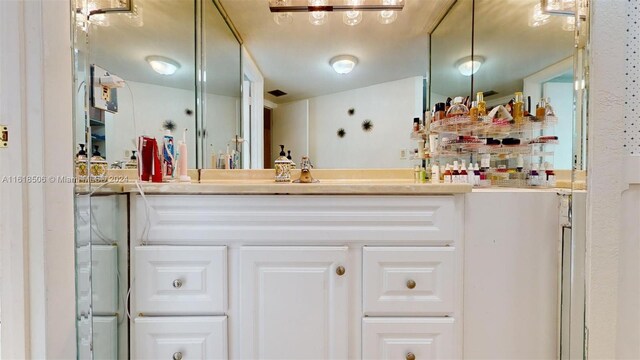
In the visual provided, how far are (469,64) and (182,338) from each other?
1777 millimetres

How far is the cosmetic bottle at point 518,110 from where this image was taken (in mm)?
1161

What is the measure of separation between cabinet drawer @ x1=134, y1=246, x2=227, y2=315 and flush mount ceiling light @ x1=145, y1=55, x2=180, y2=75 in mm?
960

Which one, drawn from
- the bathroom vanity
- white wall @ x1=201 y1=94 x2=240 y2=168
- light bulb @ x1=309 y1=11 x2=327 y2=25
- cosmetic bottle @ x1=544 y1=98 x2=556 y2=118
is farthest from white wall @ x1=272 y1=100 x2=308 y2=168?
cosmetic bottle @ x1=544 y1=98 x2=556 y2=118

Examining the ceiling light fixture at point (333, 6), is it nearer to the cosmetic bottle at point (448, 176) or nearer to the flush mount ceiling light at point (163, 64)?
the flush mount ceiling light at point (163, 64)

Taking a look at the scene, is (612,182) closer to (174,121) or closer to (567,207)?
(567,207)

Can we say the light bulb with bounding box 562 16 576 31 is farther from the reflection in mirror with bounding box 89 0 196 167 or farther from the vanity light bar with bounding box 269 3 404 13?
the reflection in mirror with bounding box 89 0 196 167

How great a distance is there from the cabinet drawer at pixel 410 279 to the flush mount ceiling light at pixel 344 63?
97 cm

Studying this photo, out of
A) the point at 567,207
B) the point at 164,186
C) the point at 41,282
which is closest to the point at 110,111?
the point at 164,186

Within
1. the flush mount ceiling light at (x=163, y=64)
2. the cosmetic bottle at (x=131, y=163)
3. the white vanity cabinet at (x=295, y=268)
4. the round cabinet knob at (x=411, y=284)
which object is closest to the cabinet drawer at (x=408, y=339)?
the white vanity cabinet at (x=295, y=268)

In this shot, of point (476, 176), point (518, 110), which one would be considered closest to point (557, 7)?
point (518, 110)

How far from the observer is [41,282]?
74 centimetres

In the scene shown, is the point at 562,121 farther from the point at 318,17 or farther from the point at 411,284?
the point at 318,17

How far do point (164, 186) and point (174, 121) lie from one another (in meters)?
0.65

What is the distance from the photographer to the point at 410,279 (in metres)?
Result: 0.87
